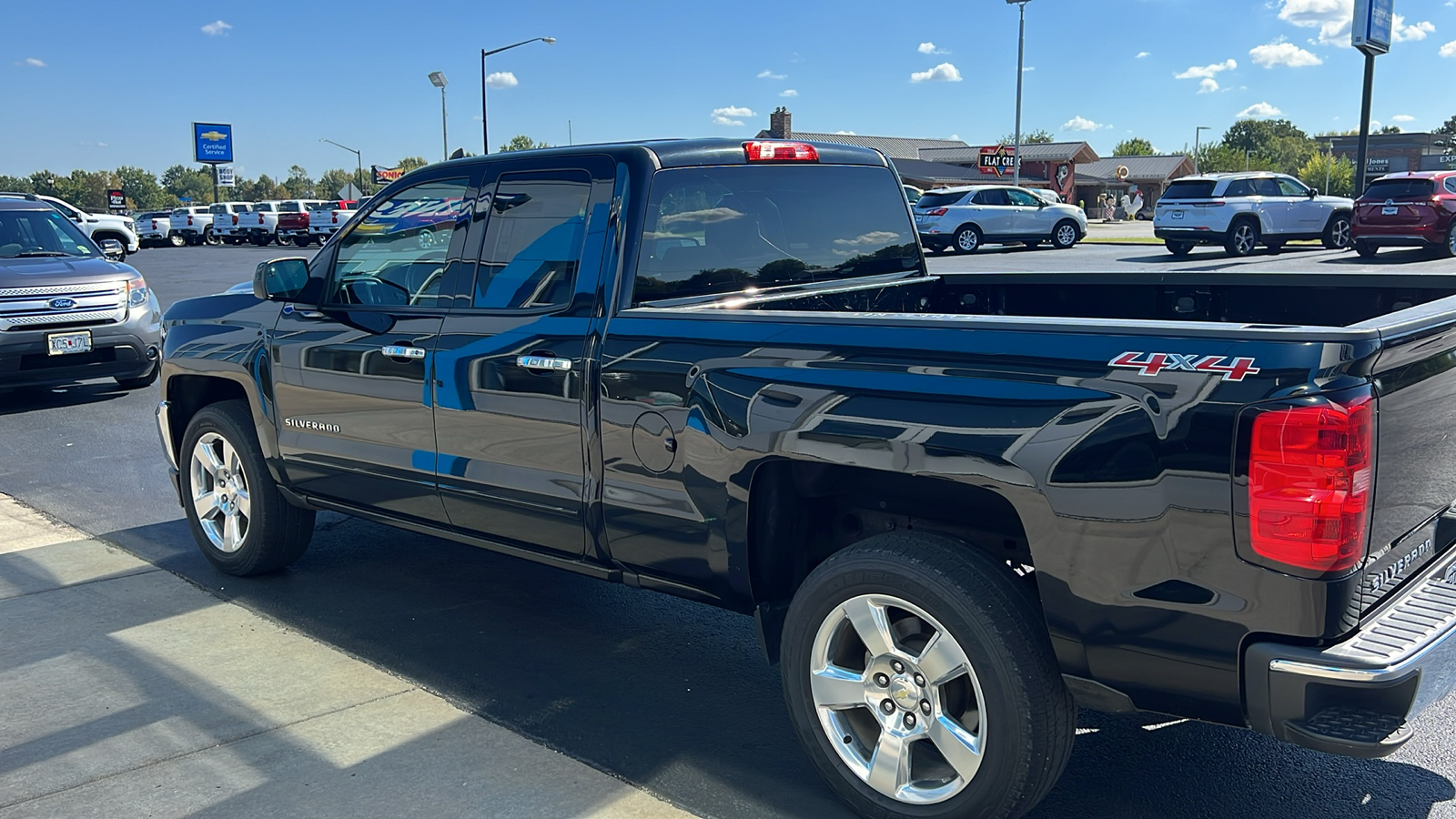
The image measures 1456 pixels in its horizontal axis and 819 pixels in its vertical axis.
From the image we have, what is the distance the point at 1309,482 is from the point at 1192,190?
2396 cm

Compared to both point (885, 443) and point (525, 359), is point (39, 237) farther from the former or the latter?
point (885, 443)

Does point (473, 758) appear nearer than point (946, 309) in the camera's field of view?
Yes

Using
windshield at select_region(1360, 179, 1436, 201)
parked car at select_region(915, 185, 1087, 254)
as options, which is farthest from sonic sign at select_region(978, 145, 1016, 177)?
windshield at select_region(1360, 179, 1436, 201)

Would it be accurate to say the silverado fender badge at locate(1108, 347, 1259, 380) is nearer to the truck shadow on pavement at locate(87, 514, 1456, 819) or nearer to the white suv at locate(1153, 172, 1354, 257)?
the truck shadow on pavement at locate(87, 514, 1456, 819)

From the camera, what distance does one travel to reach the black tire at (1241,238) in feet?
78.9

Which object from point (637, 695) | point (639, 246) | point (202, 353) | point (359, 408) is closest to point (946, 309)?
point (639, 246)

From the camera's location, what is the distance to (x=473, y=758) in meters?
3.62

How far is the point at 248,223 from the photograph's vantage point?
4809cm

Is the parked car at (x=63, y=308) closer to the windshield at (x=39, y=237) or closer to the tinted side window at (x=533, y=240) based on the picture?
the windshield at (x=39, y=237)

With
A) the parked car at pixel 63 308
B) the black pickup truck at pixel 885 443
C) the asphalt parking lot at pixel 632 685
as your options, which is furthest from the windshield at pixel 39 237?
the black pickup truck at pixel 885 443

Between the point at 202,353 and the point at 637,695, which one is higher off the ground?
the point at 202,353

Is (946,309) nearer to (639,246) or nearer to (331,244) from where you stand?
(639,246)

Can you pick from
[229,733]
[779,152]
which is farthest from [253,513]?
[779,152]

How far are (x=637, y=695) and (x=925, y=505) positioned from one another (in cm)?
136
